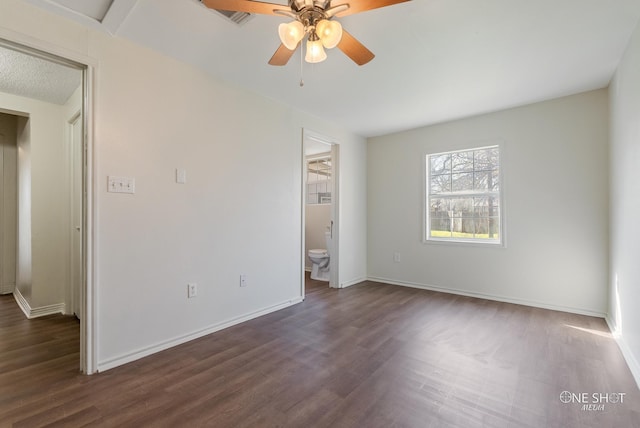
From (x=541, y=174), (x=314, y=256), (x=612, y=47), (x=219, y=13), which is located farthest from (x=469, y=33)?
(x=314, y=256)

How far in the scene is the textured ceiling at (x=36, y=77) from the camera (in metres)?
2.28

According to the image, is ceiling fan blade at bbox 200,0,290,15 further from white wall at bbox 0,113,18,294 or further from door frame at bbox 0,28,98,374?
white wall at bbox 0,113,18,294

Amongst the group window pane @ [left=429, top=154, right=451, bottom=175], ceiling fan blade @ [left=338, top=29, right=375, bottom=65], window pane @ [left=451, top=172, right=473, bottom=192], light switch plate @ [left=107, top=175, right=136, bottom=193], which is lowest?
light switch plate @ [left=107, top=175, right=136, bottom=193]

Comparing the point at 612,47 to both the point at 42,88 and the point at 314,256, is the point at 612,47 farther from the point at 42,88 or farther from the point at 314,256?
the point at 42,88

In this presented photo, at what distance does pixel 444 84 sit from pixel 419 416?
2.73 metres

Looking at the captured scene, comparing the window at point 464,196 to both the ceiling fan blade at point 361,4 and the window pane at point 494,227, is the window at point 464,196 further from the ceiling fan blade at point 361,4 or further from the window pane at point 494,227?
the ceiling fan blade at point 361,4

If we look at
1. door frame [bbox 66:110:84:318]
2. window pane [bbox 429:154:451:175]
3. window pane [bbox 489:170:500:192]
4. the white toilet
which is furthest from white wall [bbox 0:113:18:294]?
window pane [bbox 489:170:500:192]

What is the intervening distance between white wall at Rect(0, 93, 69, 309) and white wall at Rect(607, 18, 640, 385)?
505cm

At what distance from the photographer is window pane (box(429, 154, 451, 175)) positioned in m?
4.09

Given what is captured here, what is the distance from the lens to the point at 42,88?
2.78 metres

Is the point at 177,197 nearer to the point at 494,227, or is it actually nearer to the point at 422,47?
the point at 422,47

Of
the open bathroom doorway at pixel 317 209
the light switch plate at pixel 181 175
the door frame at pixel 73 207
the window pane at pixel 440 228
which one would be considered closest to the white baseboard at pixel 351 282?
the open bathroom doorway at pixel 317 209

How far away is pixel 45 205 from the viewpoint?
316 cm

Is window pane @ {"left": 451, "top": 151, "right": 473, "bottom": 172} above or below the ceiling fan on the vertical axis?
below
